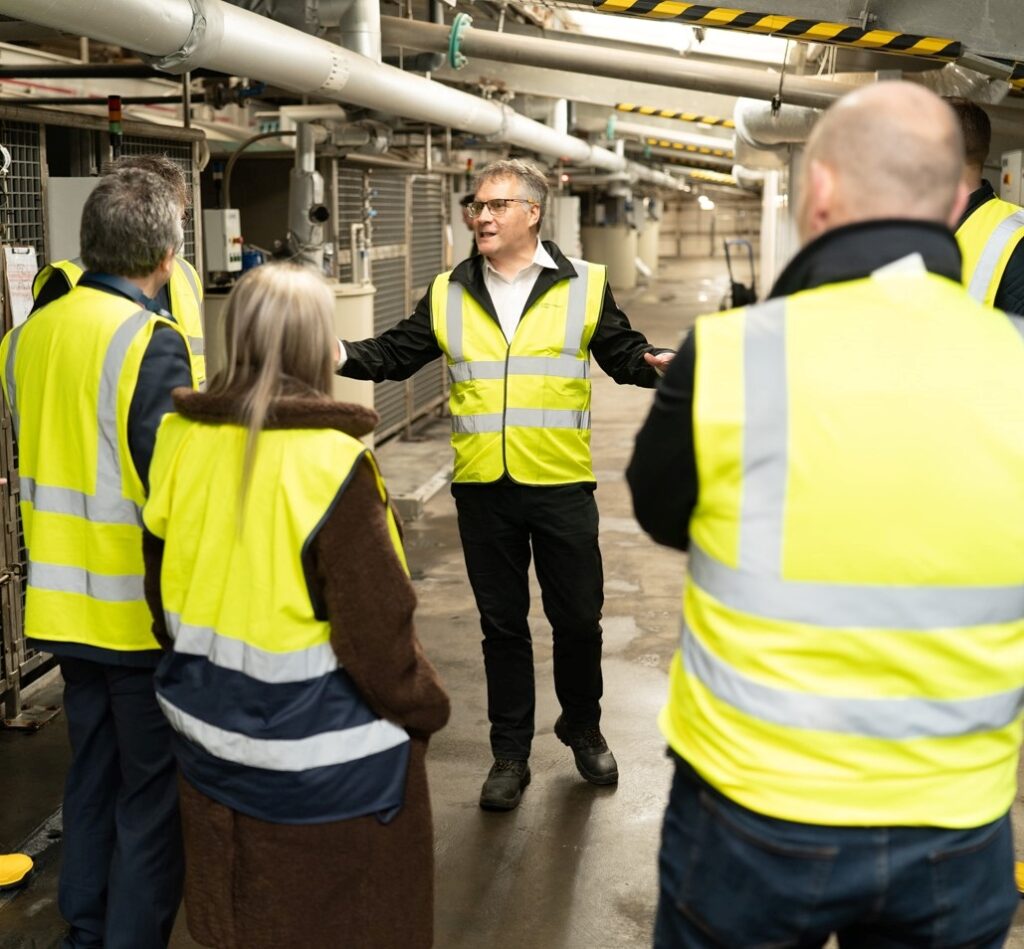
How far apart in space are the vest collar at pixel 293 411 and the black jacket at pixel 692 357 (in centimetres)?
51

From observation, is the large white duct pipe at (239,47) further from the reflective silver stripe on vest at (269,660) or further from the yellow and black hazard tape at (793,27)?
the reflective silver stripe on vest at (269,660)

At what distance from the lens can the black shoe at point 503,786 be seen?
3.30 meters

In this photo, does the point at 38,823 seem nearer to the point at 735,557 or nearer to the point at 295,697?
the point at 295,697

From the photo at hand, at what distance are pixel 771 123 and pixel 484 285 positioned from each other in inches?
169

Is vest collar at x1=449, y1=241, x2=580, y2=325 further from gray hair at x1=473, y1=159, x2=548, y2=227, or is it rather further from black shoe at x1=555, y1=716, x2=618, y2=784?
black shoe at x1=555, y1=716, x2=618, y2=784

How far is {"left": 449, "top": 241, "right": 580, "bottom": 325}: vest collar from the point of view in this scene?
10.2 ft

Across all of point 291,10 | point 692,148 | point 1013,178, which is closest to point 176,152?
point 291,10

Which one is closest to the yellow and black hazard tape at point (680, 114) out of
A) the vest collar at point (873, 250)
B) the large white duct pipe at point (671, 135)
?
the large white duct pipe at point (671, 135)

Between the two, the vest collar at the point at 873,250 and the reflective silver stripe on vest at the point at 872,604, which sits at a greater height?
the vest collar at the point at 873,250

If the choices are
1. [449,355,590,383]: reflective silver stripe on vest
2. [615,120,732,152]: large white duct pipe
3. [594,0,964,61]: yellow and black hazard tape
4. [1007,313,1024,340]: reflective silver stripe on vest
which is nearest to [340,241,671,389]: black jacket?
[449,355,590,383]: reflective silver stripe on vest

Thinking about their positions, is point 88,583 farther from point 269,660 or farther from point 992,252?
point 992,252

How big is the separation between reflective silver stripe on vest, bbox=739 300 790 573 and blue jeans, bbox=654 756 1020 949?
31 cm

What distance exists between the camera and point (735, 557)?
54.5 inches

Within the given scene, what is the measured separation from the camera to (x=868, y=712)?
4.41 feet
